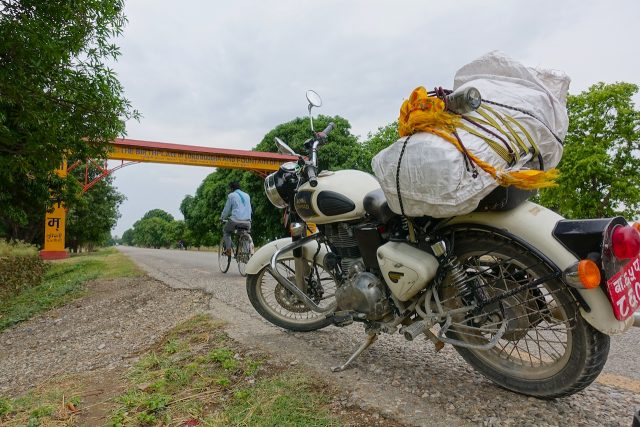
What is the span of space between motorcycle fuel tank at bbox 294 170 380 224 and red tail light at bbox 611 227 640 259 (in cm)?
137

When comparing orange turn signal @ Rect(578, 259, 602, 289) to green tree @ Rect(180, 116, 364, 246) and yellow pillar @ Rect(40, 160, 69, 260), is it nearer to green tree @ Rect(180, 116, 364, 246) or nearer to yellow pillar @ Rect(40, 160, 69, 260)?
yellow pillar @ Rect(40, 160, 69, 260)

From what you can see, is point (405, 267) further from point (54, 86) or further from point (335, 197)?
point (54, 86)

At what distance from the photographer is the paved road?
2025 mm

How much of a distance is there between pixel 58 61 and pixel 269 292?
5.17 meters

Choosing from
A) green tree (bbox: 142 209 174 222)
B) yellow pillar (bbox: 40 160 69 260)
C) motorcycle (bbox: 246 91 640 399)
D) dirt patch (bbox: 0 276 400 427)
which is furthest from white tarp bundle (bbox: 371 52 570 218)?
green tree (bbox: 142 209 174 222)

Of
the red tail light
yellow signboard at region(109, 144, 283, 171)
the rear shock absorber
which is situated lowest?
the rear shock absorber

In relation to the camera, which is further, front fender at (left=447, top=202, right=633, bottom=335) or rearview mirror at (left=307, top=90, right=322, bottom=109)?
rearview mirror at (left=307, top=90, right=322, bottom=109)

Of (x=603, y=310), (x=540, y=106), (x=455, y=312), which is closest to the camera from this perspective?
(x=603, y=310)

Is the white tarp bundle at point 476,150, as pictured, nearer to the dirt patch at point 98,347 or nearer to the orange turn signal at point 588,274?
the orange turn signal at point 588,274

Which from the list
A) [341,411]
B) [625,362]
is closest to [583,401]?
[341,411]

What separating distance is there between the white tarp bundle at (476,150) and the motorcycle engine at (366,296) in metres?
0.55

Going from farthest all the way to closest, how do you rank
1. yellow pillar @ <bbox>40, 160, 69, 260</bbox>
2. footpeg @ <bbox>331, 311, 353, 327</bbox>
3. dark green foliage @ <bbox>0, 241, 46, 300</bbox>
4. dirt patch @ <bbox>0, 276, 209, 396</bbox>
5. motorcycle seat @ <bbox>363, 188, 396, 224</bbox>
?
yellow pillar @ <bbox>40, 160, 69, 260</bbox>, dark green foliage @ <bbox>0, 241, 46, 300</bbox>, dirt patch @ <bbox>0, 276, 209, 396</bbox>, footpeg @ <bbox>331, 311, 353, 327</bbox>, motorcycle seat @ <bbox>363, 188, 396, 224</bbox>

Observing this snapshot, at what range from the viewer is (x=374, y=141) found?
101ft

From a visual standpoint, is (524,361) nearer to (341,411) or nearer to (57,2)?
(341,411)
